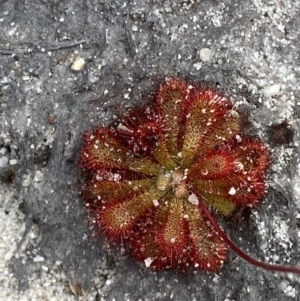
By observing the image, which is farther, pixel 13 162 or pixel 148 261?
pixel 13 162

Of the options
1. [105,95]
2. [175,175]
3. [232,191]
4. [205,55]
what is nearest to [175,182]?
[175,175]

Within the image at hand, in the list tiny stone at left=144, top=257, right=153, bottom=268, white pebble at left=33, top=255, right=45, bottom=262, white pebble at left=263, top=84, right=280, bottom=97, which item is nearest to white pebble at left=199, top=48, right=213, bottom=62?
white pebble at left=263, top=84, right=280, bottom=97

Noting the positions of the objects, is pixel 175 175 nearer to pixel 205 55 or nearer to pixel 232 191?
pixel 232 191

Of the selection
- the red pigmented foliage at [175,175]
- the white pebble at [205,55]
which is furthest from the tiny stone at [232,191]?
the white pebble at [205,55]

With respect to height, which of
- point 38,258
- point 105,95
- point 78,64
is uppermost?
point 78,64

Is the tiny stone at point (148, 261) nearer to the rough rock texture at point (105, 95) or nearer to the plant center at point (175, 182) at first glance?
the rough rock texture at point (105, 95)

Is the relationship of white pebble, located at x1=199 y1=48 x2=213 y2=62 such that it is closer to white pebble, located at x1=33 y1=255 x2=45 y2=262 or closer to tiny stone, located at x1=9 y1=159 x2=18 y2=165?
tiny stone, located at x1=9 y1=159 x2=18 y2=165
